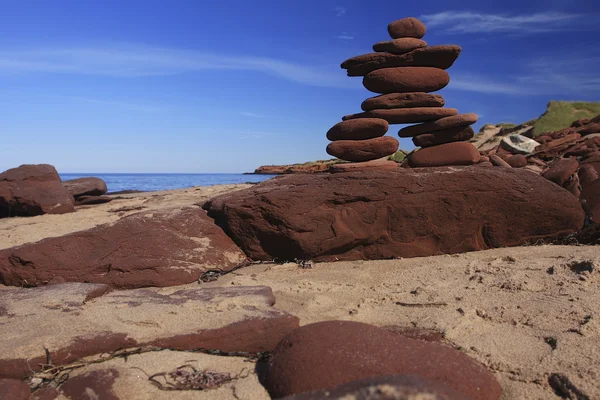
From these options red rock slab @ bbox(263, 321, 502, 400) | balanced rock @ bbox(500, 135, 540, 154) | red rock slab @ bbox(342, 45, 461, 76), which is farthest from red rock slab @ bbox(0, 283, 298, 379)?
balanced rock @ bbox(500, 135, 540, 154)

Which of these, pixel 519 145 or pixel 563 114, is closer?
pixel 519 145

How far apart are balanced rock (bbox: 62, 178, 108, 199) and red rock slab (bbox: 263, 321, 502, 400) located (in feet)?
36.3

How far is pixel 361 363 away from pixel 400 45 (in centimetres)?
531

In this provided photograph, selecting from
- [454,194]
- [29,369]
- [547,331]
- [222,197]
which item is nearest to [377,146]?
[454,194]

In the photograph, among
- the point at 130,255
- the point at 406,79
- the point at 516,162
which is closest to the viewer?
the point at 130,255

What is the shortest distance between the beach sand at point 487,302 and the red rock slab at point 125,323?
0.87 feet

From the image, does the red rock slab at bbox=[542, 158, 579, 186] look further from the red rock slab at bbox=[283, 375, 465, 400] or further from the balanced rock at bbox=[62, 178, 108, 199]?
the balanced rock at bbox=[62, 178, 108, 199]

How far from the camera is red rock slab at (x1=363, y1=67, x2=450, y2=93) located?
6.97 metres

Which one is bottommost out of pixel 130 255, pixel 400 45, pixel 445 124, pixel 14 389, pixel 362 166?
pixel 14 389

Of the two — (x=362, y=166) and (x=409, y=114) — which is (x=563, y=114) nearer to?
(x=409, y=114)

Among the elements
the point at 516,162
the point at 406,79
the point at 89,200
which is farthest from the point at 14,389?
the point at 89,200

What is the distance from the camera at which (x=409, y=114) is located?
22.9 ft

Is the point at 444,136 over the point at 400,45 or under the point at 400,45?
under

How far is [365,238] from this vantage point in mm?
5914
